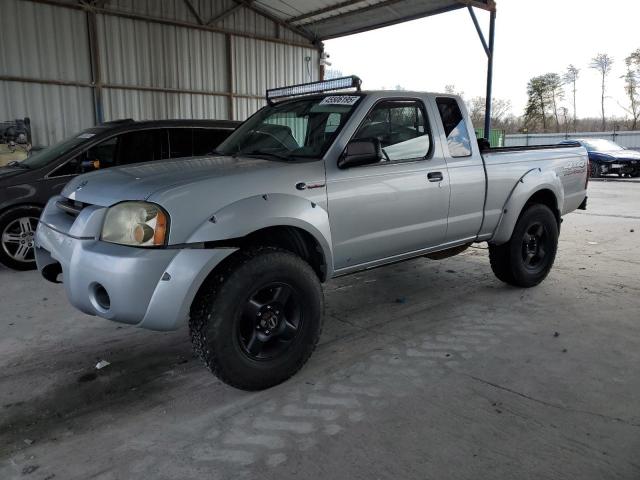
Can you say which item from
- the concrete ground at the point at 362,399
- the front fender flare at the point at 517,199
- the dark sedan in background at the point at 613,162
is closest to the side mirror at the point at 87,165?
the concrete ground at the point at 362,399

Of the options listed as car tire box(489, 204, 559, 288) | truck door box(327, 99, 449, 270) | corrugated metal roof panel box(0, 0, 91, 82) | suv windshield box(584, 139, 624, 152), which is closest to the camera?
truck door box(327, 99, 449, 270)

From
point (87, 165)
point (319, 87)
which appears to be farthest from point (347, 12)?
point (319, 87)

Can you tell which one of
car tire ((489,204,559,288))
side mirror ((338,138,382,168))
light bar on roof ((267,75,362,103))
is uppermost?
light bar on roof ((267,75,362,103))

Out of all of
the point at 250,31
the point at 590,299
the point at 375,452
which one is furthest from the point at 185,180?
the point at 250,31

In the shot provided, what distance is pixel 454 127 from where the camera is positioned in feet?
14.1

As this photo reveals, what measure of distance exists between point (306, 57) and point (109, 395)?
50.7 ft

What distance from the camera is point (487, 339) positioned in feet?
12.6

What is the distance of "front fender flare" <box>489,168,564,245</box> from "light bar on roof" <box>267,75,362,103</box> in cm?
186

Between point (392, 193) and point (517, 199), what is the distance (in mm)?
1638

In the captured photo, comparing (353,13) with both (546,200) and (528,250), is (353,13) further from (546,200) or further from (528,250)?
(528,250)

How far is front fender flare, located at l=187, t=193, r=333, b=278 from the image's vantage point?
277cm

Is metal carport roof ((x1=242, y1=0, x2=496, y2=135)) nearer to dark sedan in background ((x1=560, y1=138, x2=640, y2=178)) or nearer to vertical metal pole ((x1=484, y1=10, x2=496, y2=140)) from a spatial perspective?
vertical metal pole ((x1=484, y1=10, x2=496, y2=140))

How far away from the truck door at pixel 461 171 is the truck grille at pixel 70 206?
8.93ft

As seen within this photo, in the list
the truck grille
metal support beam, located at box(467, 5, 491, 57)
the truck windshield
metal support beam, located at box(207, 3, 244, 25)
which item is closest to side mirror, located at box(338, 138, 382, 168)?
the truck windshield
